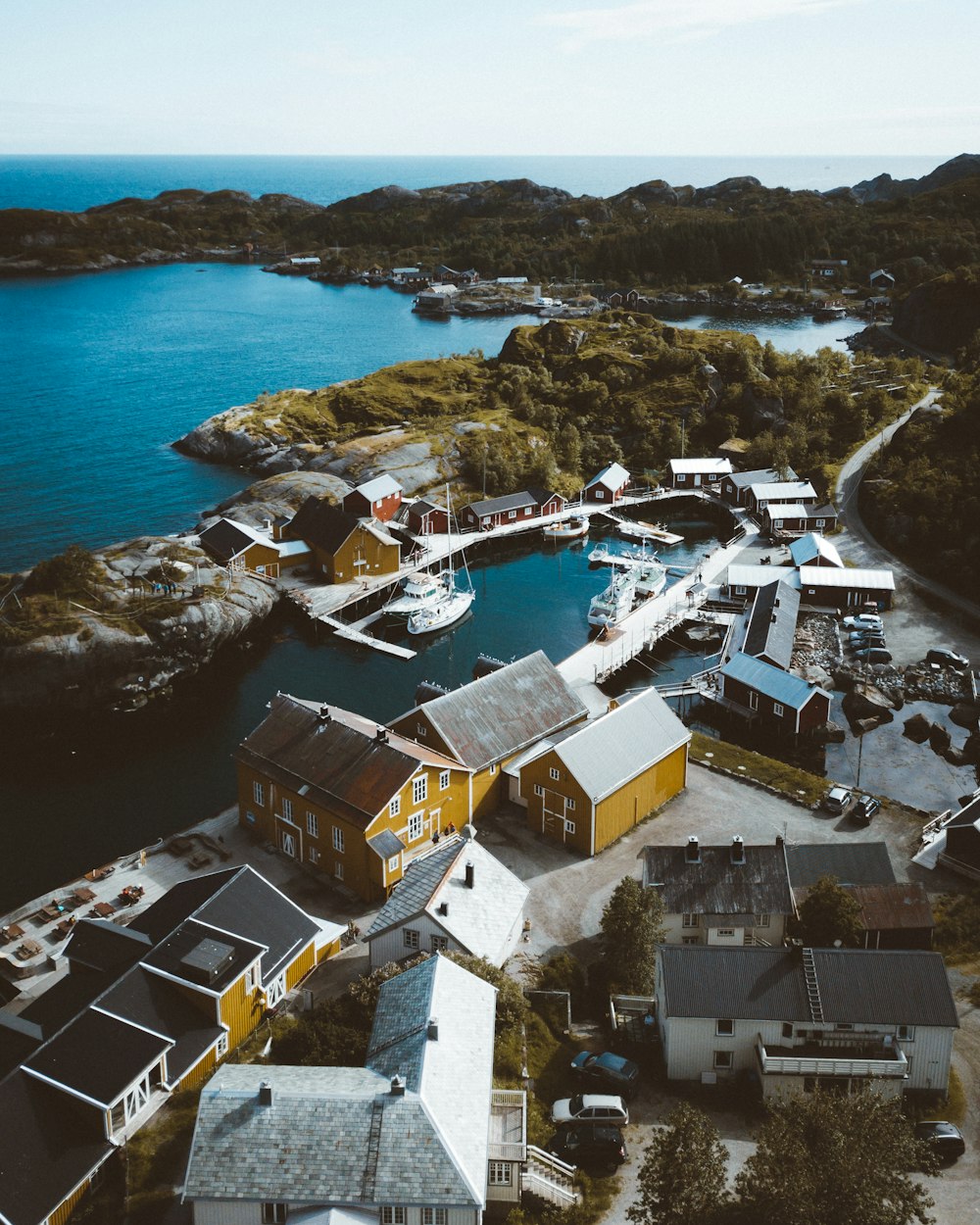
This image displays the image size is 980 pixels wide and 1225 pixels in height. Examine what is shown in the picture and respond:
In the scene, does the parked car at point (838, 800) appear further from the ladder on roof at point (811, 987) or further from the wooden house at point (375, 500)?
the wooden house at point (375, 500)

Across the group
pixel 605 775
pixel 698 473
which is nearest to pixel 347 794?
pixel 605 775

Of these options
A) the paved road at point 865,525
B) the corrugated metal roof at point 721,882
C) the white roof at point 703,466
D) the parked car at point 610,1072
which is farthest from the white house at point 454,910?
the white roof at point 703,466

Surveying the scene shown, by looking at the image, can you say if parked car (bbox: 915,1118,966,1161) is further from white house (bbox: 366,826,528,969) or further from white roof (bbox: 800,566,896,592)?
white roof (bbox: 800,566,896,592)

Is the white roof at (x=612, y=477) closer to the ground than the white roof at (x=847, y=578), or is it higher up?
closer to the ground

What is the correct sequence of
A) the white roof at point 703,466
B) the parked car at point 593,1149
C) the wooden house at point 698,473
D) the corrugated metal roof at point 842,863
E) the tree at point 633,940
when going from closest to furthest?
the parked car at point 593,1149 < the tree at point 633,940 < the corrugated metal roof at point 842,863 < the wooden house at point 698,473 < the white roof at point 703,466

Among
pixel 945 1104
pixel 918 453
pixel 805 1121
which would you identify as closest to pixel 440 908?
pixel 805 1121

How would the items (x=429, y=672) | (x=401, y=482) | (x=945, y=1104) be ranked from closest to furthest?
(x=945, y=1104) → (x=429, y=672) → (x=401, y=482)

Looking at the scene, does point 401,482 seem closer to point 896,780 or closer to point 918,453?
point 918,453
